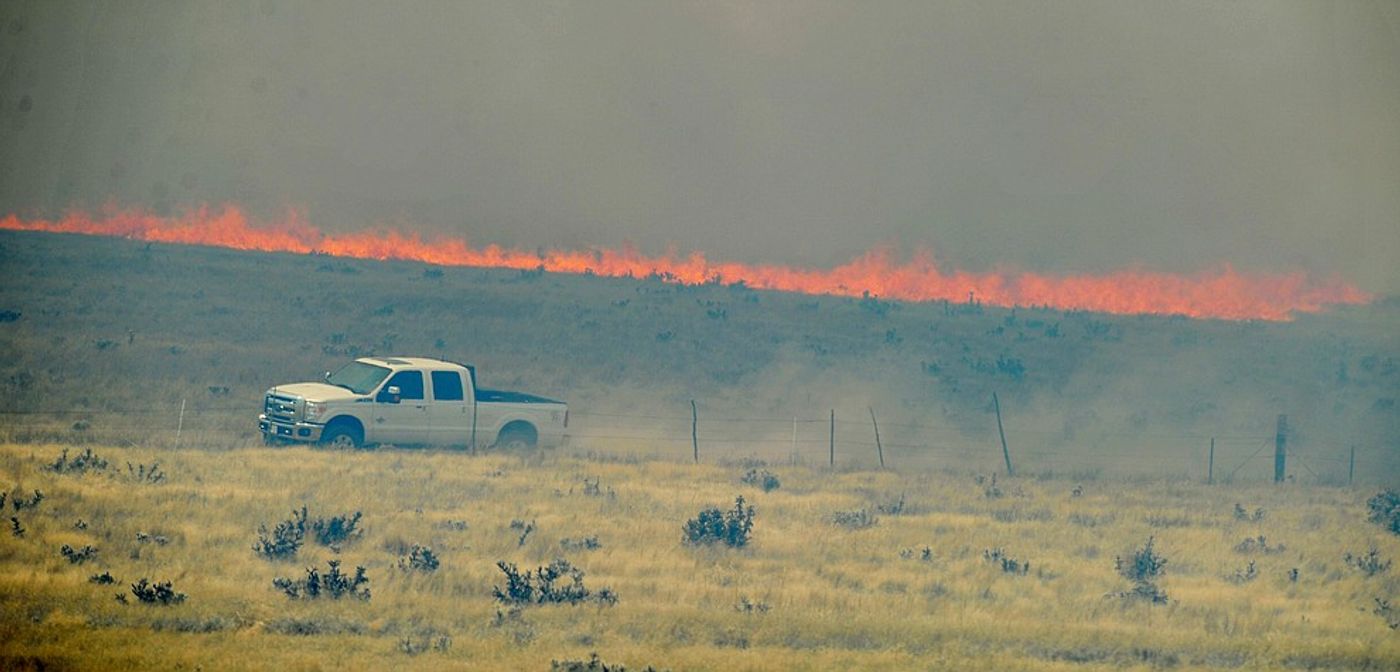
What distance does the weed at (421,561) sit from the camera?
1898 cm

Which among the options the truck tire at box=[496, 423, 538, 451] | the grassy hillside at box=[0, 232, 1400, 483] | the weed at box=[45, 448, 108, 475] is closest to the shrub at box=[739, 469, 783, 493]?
the truck tire at box=[496, 423, 538, 451]

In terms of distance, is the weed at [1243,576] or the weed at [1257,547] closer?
the weed at [1243,576]

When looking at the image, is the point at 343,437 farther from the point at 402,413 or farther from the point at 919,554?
the point at 919,554

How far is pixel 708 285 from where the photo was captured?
233 ft

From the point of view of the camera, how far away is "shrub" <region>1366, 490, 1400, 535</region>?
88.4 ft

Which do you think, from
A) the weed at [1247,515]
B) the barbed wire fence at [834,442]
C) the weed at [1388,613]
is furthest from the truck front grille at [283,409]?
the weed at [1388,613]

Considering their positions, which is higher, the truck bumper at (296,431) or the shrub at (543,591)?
the truck bumper at (296,431)

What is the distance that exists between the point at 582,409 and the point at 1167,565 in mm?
25329

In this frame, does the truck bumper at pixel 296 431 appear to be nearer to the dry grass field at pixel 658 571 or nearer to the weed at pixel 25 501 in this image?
the dry grass field at pixel 658 571

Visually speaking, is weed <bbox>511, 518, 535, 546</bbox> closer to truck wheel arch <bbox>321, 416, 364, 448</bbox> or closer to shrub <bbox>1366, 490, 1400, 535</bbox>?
truck wheel arch <bbox>321, 416, 364, 448</bbox>

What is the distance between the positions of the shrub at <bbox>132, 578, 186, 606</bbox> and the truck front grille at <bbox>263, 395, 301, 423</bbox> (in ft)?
44.1

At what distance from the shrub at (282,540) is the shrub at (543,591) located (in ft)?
9.58

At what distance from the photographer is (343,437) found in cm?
2994

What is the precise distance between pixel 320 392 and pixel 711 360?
25.8m
